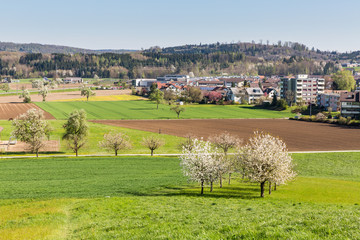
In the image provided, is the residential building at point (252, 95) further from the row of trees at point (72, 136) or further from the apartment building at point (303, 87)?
the row of trees at point (72, 136)

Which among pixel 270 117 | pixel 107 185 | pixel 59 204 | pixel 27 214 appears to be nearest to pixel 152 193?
pixel 107 185

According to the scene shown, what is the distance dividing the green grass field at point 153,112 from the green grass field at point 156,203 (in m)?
74.6

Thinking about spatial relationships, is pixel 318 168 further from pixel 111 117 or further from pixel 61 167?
pixel 111 117

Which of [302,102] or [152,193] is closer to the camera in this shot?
[152,193]

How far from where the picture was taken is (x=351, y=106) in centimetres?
13425

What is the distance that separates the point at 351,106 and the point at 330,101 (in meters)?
21.2

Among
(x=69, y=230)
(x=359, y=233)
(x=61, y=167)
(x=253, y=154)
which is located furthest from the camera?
(x=61, y=167)

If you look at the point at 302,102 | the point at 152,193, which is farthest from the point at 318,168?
the point at 302,102

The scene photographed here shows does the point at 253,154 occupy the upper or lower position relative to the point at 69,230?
upper

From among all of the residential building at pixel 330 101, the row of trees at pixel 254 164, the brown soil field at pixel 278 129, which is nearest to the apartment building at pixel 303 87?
the residential building at pixel 330 101

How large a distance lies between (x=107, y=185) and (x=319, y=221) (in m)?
29.6

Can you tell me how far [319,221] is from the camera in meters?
22.1

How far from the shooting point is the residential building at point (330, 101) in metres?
151

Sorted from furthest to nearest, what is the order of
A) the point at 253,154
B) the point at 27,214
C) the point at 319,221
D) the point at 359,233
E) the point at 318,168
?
the point at 318,168, the point at 253,154, the point at 27,214, the point at 319,221, the point at 359,233
